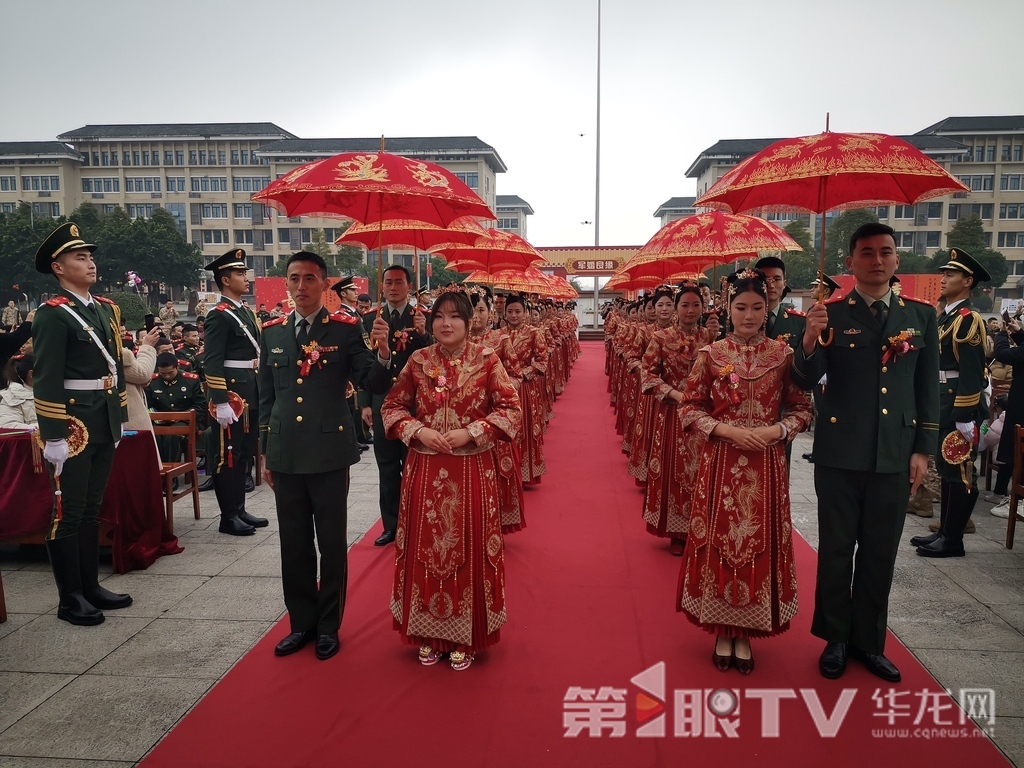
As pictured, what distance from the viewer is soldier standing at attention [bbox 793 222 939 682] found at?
2775mm

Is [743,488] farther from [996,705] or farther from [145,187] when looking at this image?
[145,187]

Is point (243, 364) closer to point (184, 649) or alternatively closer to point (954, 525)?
point (184, 649)

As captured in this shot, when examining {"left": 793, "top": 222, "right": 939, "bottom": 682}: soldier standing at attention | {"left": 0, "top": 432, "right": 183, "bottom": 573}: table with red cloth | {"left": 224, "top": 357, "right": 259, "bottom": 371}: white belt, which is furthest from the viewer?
{"left": 224, "top": 357, "right": 259, "bottom": 371}: white belt

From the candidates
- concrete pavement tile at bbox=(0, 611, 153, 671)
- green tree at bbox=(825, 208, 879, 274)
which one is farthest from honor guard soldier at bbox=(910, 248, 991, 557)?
green tree at bbox=(825, 208, 879, 274)

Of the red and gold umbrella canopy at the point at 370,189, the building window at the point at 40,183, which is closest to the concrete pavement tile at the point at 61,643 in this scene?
the red and gold umbrella canopy at the point at 370,189

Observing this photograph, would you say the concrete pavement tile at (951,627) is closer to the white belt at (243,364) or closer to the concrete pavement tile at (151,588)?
the concrete pavement tile at (151,588)

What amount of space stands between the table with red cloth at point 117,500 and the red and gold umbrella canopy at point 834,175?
12.4 feet

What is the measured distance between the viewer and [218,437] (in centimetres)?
478

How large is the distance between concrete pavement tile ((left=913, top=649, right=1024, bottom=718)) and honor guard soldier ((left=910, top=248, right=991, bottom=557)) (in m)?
1.45

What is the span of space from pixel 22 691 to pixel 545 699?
2.21 meters

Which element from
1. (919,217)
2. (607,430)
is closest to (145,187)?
(607,430)

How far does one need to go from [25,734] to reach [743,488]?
2996mm

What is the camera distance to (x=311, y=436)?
2996 mm

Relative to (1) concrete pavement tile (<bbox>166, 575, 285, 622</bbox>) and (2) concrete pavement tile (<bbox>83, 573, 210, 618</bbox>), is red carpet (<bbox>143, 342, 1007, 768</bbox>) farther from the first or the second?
(2) concrete pavement tile (<bbox>83, 573, 210, 618</bbox>)
